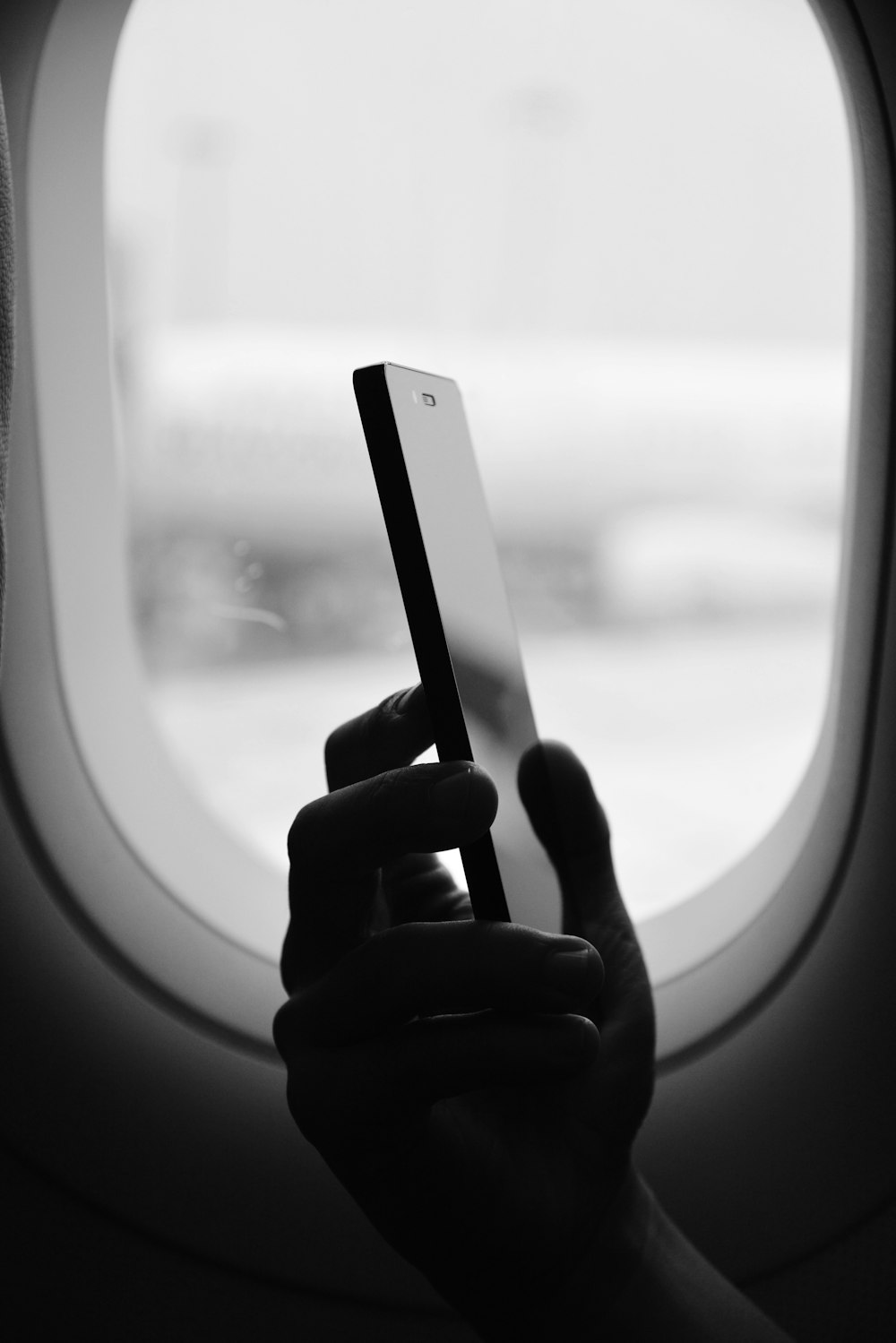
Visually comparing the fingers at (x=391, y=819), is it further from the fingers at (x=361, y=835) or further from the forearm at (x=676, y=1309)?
the forearm at (x=676, y=1309)

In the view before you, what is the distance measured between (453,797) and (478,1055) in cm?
10

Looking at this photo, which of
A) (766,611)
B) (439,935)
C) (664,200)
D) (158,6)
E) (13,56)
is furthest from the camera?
(766,611)

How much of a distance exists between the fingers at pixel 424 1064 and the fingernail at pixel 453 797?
92mm

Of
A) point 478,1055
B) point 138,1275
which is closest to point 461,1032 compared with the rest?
point 478,1055

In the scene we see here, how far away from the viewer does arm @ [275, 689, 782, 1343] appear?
31cm

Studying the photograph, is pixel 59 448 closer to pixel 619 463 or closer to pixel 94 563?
pixel 94 563

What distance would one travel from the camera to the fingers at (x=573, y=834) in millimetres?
458

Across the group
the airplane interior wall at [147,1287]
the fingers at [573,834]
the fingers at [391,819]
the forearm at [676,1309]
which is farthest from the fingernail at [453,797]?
the airplane interior wall at [147,1287]

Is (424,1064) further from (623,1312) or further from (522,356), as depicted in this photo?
(522,356)

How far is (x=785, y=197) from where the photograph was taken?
105 centimetres

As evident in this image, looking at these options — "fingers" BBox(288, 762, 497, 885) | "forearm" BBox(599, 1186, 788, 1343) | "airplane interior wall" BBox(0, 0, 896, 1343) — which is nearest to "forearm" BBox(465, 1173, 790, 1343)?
"forearm" BBox(599, 1186, 788, 1343)

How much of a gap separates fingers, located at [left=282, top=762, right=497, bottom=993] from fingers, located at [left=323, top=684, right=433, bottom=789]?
59mm

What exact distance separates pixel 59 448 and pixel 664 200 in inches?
248

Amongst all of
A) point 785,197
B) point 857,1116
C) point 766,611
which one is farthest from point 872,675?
point 766,611
